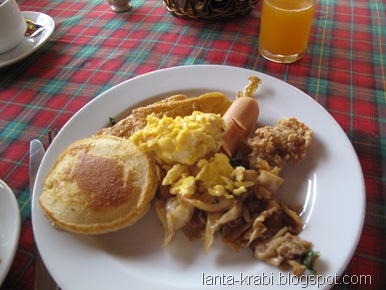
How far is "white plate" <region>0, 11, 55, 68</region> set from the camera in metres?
1.99

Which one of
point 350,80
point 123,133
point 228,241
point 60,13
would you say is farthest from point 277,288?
point 60,13

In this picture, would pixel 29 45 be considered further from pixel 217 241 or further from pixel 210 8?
pixel 217 241

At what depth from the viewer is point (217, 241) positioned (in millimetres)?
1154

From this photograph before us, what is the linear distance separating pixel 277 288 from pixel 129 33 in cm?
204

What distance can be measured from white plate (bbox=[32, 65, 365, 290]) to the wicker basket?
102cm

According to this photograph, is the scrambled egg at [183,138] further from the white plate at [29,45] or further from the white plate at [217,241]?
the white plate at [29,45]

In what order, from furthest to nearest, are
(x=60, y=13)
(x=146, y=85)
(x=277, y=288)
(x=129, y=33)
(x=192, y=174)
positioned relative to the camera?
(x=60, y=13)
(x=129, y=33)
(x=146, y=85)
(x=192, y=174)
(x=277, y=288)

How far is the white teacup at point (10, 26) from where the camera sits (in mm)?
1854

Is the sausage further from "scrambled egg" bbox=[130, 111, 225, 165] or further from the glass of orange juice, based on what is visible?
the glass of orange juice

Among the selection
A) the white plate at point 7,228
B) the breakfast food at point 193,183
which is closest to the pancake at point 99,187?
the breakfast food at point 193,183

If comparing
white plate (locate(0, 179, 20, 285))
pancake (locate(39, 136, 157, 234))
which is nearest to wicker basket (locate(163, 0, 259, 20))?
pancake (locate(39, 136, 157, 234))

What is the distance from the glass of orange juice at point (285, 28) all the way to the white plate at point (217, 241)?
52cm

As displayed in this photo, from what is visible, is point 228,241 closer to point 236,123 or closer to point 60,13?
point 236,123

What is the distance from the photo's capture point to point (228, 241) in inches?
44.3
